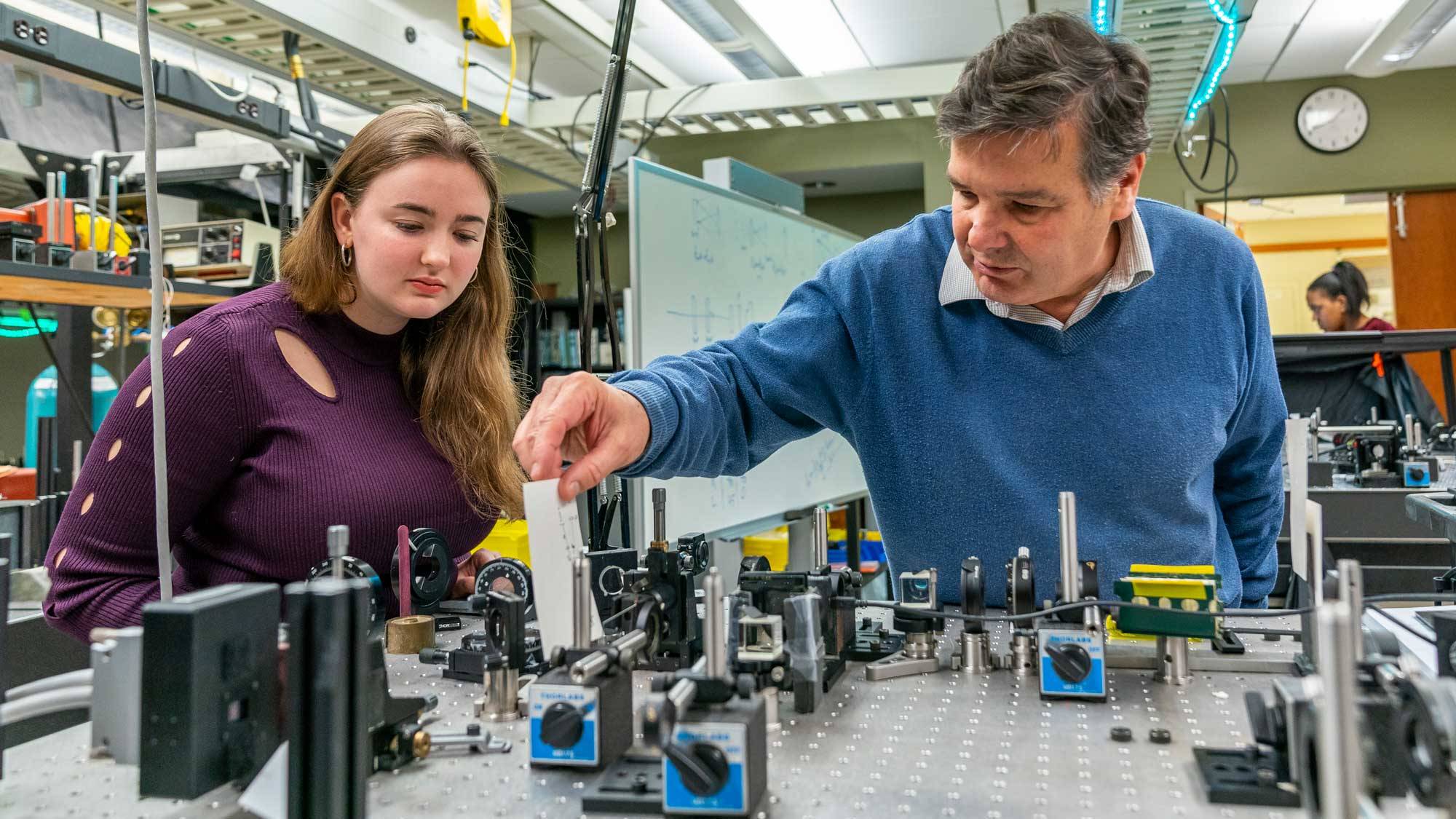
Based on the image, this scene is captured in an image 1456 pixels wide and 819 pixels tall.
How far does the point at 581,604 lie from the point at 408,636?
14.9 inches

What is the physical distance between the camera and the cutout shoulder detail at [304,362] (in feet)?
4.77

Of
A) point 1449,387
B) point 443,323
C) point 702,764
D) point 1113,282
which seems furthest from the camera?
point 1449,387

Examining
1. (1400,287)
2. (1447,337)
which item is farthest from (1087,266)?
(1400,287)

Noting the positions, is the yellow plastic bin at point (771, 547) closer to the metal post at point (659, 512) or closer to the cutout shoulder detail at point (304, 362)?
the cutout shoulder detail at point (304, 362)

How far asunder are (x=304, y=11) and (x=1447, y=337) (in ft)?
11.5

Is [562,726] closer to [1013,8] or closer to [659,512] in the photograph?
[659,512]

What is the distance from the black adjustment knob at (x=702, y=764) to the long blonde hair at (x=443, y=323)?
100 centimetres

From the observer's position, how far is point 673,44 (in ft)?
15.6

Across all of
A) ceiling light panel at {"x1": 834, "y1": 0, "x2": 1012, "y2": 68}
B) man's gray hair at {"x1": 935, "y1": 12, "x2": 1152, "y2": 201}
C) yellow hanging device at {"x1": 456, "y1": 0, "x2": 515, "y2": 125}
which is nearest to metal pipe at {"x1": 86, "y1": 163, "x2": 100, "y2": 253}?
yellow hanging device at {"x1": 456, "y1": 0, "x2": 515, "y2": 125}

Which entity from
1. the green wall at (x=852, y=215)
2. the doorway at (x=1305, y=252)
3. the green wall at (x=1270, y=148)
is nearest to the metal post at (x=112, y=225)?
the green wall at (x=1270, y=148)

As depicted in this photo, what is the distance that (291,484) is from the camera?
1.37 meters

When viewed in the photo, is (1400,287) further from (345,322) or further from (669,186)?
(345,322)

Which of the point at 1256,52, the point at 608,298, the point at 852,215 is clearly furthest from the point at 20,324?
the point at 1256,52

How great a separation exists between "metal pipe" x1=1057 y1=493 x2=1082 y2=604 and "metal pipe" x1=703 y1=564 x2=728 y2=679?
0.38m
